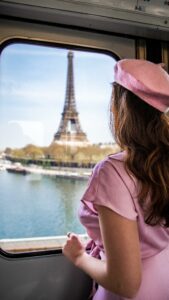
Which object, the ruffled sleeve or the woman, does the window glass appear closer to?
the woman

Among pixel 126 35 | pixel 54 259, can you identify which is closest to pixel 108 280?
pixel 54 259

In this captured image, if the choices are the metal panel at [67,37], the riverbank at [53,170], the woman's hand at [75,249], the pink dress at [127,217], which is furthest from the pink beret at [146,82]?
the riverbank at [53,170]

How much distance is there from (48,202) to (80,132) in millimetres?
428

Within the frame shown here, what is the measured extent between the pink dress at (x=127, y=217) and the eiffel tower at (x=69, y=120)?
27.5 inches

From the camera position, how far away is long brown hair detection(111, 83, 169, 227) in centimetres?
113

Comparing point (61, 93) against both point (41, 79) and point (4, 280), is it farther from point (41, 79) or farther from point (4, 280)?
point (4, 280)

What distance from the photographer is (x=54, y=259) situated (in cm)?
182

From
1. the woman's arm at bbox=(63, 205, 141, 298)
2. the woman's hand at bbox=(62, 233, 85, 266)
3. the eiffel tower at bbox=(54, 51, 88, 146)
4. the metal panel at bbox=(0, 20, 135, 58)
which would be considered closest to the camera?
the woman's arm at bbox=(63, 205, 141, 298)

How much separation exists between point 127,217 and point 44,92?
1.00m

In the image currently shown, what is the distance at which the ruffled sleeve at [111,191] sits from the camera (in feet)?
3.54

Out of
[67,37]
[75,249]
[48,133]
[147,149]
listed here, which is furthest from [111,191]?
[67,37]

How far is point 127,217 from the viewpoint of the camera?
1068 millimetres

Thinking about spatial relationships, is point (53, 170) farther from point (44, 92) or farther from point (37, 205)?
point (44, 92)

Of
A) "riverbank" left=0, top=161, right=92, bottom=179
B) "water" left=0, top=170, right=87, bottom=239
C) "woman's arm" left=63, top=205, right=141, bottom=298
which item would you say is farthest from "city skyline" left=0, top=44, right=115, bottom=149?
"woman's arm" left=63, top=205, right=141, bottom=298
